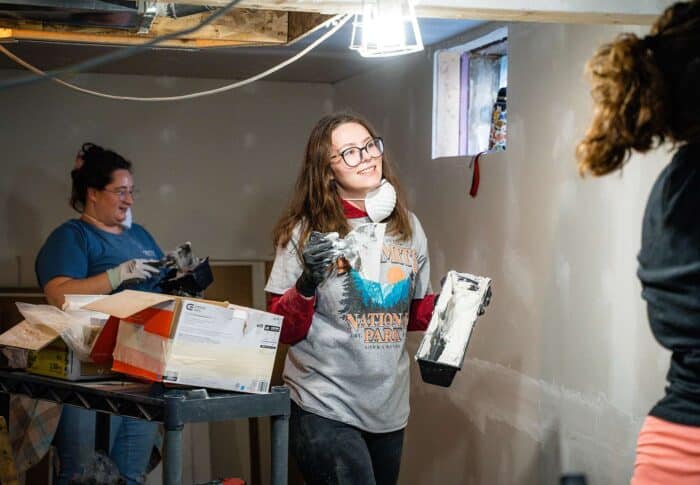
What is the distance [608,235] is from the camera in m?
2.89

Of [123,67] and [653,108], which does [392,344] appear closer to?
[653,108]

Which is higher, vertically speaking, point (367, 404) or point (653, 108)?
point (653, 108)

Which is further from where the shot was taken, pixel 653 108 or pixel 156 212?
pixel 156 212

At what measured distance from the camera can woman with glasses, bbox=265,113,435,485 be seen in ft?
8.67

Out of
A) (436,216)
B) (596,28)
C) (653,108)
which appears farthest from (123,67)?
(653,108)

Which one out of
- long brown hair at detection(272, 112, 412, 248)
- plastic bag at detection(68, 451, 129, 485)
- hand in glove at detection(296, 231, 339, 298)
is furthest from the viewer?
plastic bag at detection(68, 451, 129, 485)

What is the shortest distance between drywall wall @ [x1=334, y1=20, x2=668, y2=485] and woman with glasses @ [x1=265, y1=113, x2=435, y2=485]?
1.67 feet

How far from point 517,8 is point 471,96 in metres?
1.65

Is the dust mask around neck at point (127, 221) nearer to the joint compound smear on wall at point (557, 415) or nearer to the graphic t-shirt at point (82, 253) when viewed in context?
the graphic t-shirt at point (82, 253)

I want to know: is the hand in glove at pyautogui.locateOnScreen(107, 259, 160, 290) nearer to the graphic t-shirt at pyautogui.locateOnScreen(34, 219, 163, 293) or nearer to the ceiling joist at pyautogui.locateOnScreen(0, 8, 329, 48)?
the graphic t-shirt at pyautogui.locateOnScreen(34, 219, 163, 293)

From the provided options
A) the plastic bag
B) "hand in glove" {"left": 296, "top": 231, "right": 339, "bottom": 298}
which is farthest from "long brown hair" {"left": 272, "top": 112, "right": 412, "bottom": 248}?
the plastic bag

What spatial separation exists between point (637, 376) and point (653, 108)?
131 centimetres

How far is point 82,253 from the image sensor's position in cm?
357

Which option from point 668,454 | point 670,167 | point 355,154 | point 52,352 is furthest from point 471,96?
point 668,454
